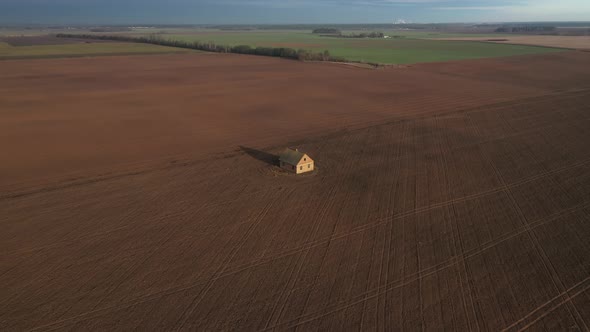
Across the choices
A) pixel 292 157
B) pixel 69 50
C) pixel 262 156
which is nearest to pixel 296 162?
pixel 292 157

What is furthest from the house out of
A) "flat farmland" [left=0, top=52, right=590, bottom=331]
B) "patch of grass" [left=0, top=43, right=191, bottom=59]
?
"patch of grass" [left=0, top=43, right=191, bottom=59]

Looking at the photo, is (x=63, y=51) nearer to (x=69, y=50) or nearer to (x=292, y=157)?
(x=69, y=50)

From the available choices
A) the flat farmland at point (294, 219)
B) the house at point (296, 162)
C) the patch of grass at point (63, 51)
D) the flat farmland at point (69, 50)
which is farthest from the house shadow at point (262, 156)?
the patch of grass at point (63, 51)

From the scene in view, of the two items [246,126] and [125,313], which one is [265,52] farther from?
[125,313]

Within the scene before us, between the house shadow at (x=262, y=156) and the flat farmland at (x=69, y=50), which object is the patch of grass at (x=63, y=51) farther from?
the house shadow at (x=262, y=156)

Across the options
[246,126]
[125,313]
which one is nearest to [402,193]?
[125,313]

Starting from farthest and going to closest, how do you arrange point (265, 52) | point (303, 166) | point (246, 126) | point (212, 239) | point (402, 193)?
point (265, 52) < point (246, 126) < point (303, 166) < point (402, 193) < point (212, 239)

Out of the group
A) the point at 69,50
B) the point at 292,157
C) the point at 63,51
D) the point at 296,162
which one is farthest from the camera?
the point at 69,50
